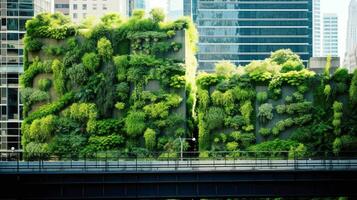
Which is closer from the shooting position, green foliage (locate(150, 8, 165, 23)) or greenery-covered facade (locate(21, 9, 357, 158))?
greenery-covered facade (locate(21, 9, 357, 158))

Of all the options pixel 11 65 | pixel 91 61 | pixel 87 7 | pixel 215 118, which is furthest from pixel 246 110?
pixel 87 7

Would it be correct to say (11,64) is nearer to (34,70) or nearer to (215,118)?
(34,70)

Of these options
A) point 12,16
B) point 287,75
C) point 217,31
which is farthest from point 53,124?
point 217,31

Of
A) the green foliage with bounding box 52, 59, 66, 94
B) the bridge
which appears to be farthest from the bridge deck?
the green foliage with bounding box 52, 59, 66, 94

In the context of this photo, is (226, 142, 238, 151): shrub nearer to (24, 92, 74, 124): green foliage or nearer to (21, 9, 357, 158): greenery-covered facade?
(21, 9, 357, 158): greenery-covered facade

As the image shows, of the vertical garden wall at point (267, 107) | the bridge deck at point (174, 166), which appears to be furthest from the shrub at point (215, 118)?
the bridge deck at point (174, 166)

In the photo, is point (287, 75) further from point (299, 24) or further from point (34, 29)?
point (299, 24)

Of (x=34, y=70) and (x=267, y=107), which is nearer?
(x=267, y=107)

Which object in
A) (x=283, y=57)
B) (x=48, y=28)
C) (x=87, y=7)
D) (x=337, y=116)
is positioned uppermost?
(x=87, y=7)
